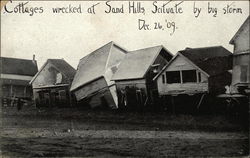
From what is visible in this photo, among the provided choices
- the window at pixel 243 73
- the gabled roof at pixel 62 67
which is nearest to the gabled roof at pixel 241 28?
the window at pixel 243 73

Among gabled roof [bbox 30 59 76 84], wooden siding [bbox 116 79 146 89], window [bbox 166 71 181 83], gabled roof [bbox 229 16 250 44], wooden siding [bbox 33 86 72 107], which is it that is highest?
gabled roof [bbox 229 16 250 44]

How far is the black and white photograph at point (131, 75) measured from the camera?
3939 millimetres

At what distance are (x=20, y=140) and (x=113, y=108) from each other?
37.5 inches

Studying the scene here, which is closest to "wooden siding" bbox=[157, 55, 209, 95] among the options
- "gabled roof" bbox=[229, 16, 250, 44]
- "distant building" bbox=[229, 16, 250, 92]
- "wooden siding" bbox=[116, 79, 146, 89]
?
"wooden siding" bbox=[116, 79, 146, 89]

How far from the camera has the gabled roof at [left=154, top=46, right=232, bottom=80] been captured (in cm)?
393

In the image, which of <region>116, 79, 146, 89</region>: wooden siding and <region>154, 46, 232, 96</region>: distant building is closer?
<region>154, 46, 232, 96</region>: distant building

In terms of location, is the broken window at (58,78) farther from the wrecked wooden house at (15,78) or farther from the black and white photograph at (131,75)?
the wrecked wooden house at (15,78)

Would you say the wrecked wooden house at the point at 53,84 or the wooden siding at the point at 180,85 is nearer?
the wooden siding at the point at 180,85

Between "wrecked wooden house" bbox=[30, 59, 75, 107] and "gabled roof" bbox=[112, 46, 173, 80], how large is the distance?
48 centimetres

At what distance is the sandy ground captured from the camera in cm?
394

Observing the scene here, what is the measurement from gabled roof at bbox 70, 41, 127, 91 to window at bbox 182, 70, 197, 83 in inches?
24.2

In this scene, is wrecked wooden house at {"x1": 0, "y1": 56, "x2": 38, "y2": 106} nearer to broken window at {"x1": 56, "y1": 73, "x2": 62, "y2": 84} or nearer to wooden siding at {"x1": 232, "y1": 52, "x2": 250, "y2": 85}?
broken window at {"x1": 56, "y1": 73, "x2": 62, "y2": 84}

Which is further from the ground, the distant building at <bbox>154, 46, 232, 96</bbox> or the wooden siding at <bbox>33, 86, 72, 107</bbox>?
the distant building at <bbox>154, 46, 232, 96</bbox>

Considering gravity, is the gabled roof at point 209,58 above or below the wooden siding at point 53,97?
above
